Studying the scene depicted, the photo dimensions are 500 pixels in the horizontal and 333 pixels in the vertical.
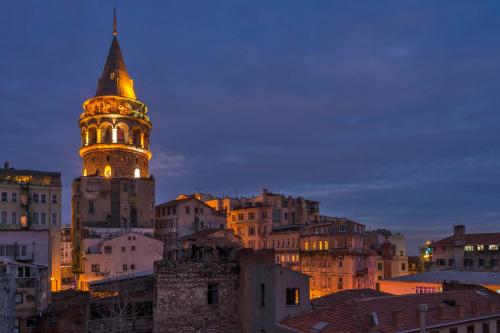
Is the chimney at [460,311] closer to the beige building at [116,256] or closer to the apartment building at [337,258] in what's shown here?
the apartment building at [337,258]

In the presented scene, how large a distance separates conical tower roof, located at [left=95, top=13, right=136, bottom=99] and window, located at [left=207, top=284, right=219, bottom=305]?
51331 millimetres

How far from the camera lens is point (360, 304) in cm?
2558

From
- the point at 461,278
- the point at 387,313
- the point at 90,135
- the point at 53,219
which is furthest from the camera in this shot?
the point at 90,135

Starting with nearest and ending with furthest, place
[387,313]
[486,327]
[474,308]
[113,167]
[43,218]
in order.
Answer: [387,313], [474,308], [486,327], [43,218], [113,167]

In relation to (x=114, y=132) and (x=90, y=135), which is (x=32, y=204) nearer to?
(x=114, y=132)

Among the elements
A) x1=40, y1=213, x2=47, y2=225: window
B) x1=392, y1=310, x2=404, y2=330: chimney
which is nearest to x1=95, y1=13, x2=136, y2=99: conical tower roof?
x1=40, y1=213, x2=47, y2=225: window

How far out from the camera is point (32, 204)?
5528 centimetres

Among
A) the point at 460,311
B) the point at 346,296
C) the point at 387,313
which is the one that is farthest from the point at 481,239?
the point at 387,313

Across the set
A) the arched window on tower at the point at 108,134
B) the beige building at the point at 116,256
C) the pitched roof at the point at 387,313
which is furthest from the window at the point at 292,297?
the arched window on tower at the point at 108,134

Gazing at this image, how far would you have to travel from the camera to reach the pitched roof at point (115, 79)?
7475cm

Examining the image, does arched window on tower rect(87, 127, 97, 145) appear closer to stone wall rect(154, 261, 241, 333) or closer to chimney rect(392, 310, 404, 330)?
stone wall rect(154, 261, 241, 333)

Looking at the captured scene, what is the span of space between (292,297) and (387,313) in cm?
554

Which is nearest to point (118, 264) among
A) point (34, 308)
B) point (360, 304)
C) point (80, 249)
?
point (80, 249)

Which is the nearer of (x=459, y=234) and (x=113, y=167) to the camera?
(x=459, y=234)
